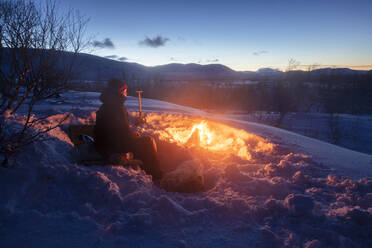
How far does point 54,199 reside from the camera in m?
2.32

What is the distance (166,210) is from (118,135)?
6.08 feet

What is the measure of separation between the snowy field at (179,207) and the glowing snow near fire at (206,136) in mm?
1326

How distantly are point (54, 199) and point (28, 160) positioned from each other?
0.74 meters

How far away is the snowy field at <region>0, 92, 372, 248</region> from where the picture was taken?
1.91 m

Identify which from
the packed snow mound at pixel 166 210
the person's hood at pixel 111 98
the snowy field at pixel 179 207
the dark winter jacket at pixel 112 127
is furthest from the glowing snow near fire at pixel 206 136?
the person's hood at pixel 111 98

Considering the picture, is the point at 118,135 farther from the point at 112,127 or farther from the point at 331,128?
the point at 331,128

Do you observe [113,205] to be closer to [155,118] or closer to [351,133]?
[155,118]

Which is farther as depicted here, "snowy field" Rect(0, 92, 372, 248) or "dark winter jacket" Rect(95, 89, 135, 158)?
"dark winter jacket" Rect(95, 89, 135, 158)

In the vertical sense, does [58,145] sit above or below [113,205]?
above

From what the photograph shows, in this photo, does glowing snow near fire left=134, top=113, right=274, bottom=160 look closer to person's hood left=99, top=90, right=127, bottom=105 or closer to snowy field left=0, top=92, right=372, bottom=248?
snowy field left=0, top=92, right=372, bottom=248

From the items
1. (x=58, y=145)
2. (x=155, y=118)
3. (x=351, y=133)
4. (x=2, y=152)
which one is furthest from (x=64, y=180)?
(x=351, y=133)

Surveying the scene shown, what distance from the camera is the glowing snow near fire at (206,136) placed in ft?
16.3

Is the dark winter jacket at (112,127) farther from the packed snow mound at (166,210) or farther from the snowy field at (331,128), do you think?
the snowy field at (331,128)

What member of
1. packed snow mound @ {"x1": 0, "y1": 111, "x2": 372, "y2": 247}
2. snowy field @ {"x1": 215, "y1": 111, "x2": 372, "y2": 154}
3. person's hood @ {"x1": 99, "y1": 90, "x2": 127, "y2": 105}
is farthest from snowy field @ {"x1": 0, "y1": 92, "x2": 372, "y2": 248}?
snowy field @ {"x1": 215, "y1": 111, "x2": 372, "y2": 154}
